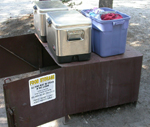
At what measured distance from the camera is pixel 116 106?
3.59m

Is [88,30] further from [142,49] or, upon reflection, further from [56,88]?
[142,49]

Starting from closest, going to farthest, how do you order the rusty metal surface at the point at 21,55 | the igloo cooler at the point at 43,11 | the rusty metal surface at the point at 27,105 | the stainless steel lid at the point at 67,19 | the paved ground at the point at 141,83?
1. the rusty metal surface at the point at 27,105
2. the stainless steel lid at the point at 67,19
3. the paved ground at the point at 141,83
4. the igloo cooler at the point at 43,11
5. the rusty metal surface at the point at 21,55

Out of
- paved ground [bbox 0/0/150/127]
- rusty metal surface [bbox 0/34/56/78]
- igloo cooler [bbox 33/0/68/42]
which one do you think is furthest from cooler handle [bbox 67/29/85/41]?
rusty metal surface [bbox 0/34/56/78]

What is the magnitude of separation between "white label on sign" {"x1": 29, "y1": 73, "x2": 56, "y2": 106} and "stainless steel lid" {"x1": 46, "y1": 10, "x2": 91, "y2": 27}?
Result: 2.12ft

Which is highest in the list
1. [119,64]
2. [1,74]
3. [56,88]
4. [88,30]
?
[88,30]

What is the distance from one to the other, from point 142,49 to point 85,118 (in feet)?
9.61

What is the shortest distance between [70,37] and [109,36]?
56 centimetres

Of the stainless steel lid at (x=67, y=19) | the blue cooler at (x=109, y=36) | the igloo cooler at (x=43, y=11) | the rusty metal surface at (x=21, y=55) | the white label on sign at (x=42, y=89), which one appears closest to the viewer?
the white label on sign at (x=42, y=89)

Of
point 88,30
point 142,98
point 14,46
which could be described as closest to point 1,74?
point 14,46

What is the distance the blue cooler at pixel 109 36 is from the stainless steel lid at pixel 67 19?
9.2 inches

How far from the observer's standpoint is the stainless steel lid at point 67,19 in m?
2.78

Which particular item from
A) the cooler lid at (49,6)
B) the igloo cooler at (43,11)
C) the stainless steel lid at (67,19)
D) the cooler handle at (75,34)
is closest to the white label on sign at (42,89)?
the cooler handle at (75,34)

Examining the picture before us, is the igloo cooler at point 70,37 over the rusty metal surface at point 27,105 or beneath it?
over

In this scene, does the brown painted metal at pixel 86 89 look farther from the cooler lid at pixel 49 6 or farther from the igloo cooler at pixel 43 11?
the cooler lid at pixel 49 6
